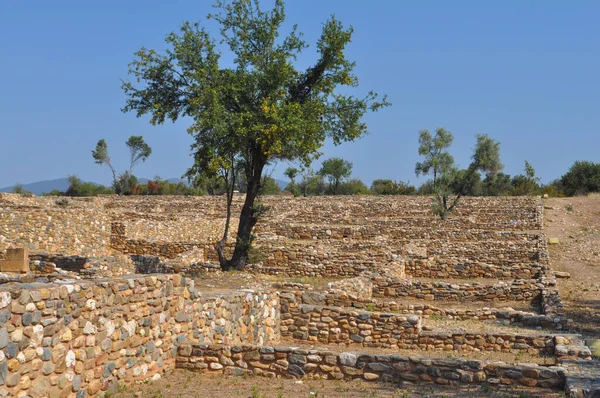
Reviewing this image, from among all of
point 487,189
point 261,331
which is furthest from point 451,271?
point 487,189

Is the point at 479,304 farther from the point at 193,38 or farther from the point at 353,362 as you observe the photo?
the point at 193,38

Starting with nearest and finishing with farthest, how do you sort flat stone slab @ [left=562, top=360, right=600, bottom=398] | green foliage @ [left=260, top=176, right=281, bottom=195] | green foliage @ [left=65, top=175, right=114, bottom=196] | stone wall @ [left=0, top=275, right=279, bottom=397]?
stone wall @ [left=0, top=275, right=279, bottom=397]
flat stone slab @ [left=562, top=360, right=600, bottom=398]
green foliage @ [left=260, top=176, right=281, bottom=195]
green foliage @ [left=65, top=175, right=114, bottom=196]

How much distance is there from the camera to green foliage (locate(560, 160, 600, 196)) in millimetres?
67688

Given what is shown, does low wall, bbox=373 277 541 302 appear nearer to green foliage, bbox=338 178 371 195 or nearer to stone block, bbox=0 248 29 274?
stone block, bbox=0 248 29 274

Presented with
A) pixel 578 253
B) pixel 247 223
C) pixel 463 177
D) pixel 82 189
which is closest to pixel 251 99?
pixel 247 223

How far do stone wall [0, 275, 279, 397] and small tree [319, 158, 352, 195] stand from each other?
73.3 metres

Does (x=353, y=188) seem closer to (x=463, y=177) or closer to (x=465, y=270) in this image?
(x=463, y=177)

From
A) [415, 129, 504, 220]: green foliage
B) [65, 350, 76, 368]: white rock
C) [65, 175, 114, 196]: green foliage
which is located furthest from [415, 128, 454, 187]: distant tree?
[65, 350, 76, 368]: white rock

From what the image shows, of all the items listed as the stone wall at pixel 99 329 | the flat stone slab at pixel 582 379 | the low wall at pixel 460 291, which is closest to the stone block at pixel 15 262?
the stone wall at pixel 99 329

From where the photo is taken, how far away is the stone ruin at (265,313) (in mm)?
7430

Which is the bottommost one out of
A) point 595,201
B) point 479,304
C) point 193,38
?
point 479,304

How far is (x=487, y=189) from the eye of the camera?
3063 inches

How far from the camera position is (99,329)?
804cm

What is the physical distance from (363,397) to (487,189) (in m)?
73.0
